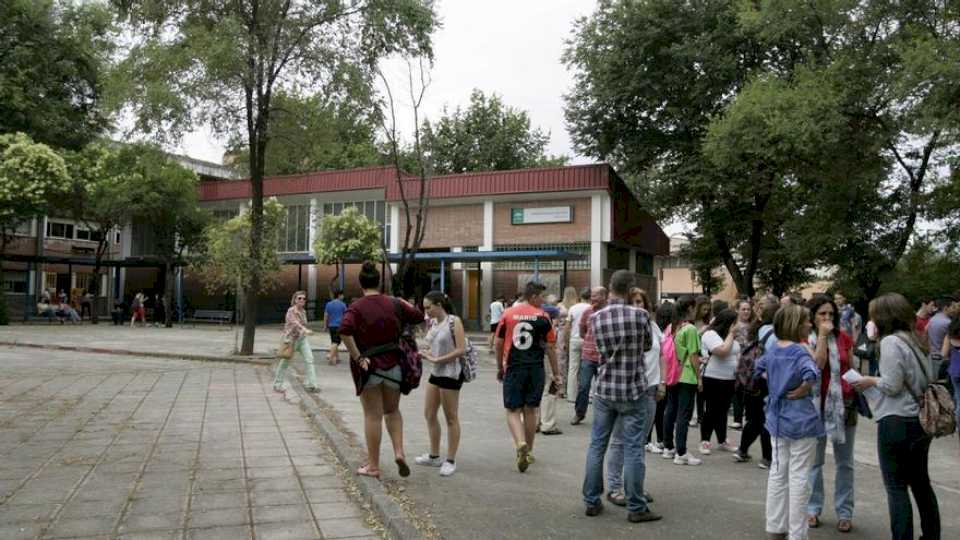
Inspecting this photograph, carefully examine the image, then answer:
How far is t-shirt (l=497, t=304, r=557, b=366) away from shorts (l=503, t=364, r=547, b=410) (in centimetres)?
6

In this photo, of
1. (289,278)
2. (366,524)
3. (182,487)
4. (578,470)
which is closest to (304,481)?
(182,487)

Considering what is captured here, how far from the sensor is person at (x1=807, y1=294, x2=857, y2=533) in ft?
17.2

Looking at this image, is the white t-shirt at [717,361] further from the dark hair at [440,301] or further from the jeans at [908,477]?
the jeans at [908,477]

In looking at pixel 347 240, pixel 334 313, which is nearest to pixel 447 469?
pixel 334 313

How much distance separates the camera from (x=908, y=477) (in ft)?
14.8

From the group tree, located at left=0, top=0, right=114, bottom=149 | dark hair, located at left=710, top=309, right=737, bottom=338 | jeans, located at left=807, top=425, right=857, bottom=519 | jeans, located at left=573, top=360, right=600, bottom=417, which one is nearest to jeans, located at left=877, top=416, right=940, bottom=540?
jeans, located at left=807, top=425, right=857, bottom=519

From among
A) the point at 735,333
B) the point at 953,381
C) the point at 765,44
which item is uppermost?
the point at 765,44

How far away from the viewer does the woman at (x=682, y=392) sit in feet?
24.3

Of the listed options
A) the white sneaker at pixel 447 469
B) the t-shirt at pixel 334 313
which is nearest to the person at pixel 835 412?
the white sneaker at pixel 447 469

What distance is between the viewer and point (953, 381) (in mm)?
8633

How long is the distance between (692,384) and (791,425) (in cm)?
273

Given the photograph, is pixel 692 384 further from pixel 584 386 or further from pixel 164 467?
pixel 164 467

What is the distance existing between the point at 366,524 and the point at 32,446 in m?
4.25

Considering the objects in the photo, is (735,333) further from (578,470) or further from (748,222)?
(748,222)
